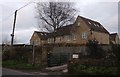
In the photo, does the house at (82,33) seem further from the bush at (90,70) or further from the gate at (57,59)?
the bush at (90,70)

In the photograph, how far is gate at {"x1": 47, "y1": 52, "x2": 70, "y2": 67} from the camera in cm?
2858

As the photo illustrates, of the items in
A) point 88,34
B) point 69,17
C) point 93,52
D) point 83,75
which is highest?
point 69,17

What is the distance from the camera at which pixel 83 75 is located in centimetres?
1917

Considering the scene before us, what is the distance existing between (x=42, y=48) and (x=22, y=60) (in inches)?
125

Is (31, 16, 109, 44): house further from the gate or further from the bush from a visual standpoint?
the bush

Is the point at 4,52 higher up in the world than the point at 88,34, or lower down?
lower down

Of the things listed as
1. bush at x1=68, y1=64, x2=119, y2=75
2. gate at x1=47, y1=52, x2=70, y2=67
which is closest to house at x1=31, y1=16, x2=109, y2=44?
gate at x1=47, y1=52, x2=70, y2=67

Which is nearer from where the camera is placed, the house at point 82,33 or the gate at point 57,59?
the gate at point 57,59

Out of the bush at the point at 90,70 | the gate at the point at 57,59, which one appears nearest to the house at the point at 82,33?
the gate at the point at 57,59

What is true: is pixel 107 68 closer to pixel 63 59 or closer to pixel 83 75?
pixel 83 75

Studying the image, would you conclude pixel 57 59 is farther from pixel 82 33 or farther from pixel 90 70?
pixel 82 33

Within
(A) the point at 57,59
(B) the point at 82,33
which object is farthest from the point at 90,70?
(B) the point at 82,33

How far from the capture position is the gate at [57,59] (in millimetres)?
28575

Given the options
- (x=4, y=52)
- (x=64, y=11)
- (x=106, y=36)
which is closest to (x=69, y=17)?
(x=64, y=11)
